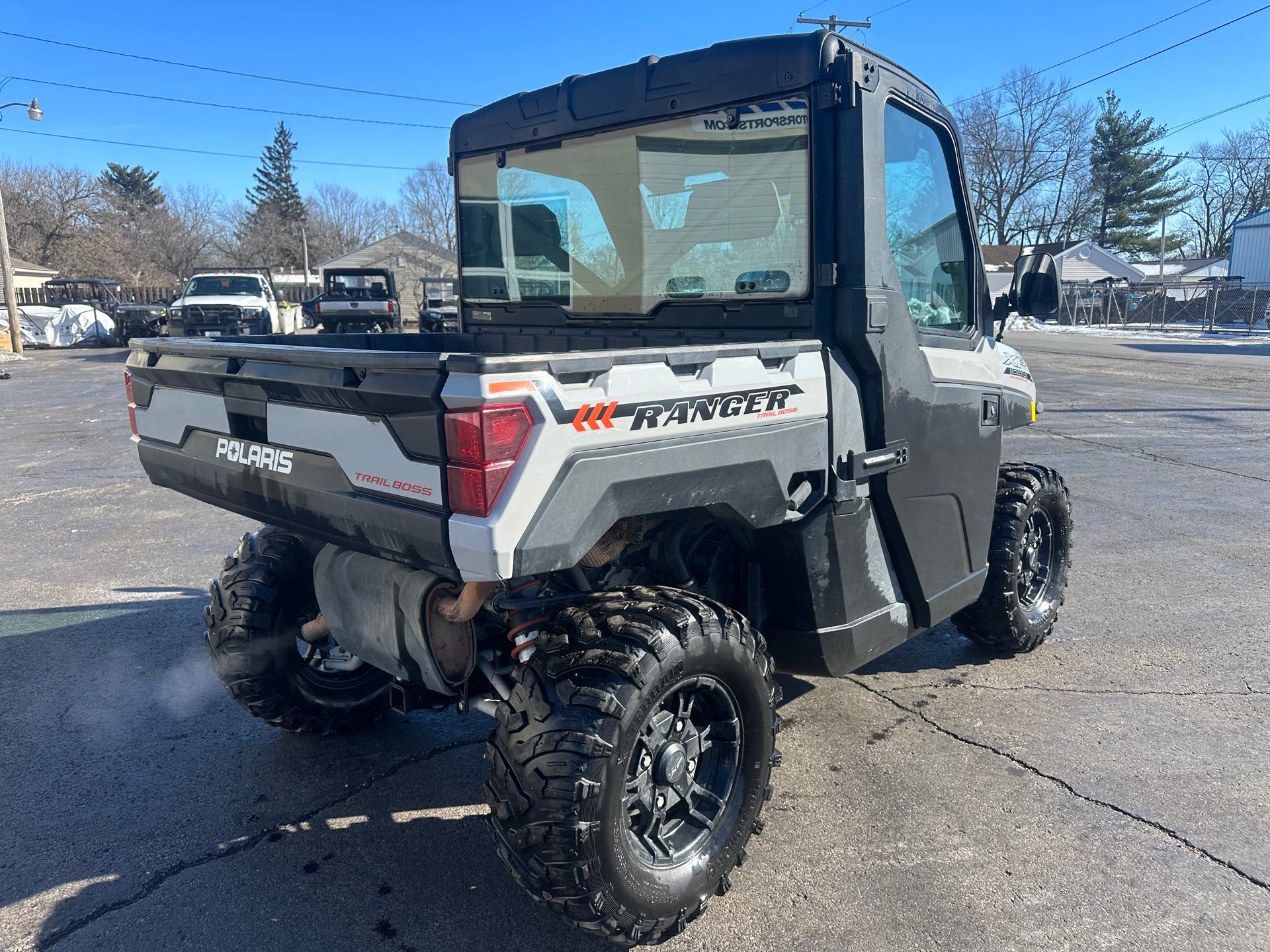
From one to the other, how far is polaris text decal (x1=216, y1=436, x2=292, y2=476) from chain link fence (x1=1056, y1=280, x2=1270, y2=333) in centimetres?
4573

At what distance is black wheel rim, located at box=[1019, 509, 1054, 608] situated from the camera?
462cm

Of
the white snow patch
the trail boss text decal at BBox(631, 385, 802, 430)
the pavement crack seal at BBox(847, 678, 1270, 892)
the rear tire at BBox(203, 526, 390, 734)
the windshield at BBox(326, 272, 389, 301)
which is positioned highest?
the windshield at BBox(326, 272, 389, 301)

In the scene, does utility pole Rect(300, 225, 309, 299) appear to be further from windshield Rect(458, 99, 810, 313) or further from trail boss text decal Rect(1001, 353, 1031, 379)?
trail boss text decal Rect(1001, 353, 1031, 379)

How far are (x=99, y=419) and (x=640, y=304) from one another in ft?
39.1

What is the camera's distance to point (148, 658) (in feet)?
15.3

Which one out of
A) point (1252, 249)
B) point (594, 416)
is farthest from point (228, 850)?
point (1252, 249)

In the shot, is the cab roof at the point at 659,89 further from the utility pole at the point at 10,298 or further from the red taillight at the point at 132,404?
the utility pole at the point at 10,298

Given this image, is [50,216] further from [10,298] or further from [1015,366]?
[1015,366]

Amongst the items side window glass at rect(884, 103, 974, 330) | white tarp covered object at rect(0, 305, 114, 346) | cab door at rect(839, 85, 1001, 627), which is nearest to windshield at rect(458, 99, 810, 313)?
cab door at rect(839, 85, 1001, 627)

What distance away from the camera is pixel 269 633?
345cm

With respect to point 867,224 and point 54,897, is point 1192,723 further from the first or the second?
point 54,897

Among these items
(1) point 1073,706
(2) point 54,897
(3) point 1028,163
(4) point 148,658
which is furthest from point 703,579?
(3) point 1028,163

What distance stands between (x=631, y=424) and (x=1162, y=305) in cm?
4961

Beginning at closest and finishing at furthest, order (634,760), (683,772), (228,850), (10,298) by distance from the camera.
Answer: (634,760) < (683,772) < (228,850) < (10,298)
